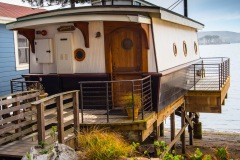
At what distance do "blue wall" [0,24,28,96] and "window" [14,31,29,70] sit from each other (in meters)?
0.21

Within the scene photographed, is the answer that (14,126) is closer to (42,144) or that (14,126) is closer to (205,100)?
(42,144)

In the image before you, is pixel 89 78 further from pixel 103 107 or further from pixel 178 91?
pixel 178 91

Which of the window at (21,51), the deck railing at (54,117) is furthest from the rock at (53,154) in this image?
the window at (21,51)

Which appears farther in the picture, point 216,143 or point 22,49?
point 216,143

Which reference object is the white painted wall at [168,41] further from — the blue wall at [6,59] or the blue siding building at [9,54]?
the blue wall at [6,59]

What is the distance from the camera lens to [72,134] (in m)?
7.20

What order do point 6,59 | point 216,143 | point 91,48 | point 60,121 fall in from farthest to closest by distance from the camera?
point 216,143, point 6,59, point 91,48, point 60,121

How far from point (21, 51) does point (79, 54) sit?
4.42 m

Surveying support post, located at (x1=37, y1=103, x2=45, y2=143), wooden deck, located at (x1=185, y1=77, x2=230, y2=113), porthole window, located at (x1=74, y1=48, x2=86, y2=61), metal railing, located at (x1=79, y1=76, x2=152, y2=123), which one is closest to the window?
porthole window, located at (x1=74, y1=48, x2=86, y2=61)

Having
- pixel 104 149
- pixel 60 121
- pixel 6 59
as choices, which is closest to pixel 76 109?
pixel 60 121

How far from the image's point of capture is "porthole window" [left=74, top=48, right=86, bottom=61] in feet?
32.0

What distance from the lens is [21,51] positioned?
43.3 ft

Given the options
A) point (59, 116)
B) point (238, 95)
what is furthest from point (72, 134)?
point (238, 95)

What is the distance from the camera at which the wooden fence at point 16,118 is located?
672 cm
